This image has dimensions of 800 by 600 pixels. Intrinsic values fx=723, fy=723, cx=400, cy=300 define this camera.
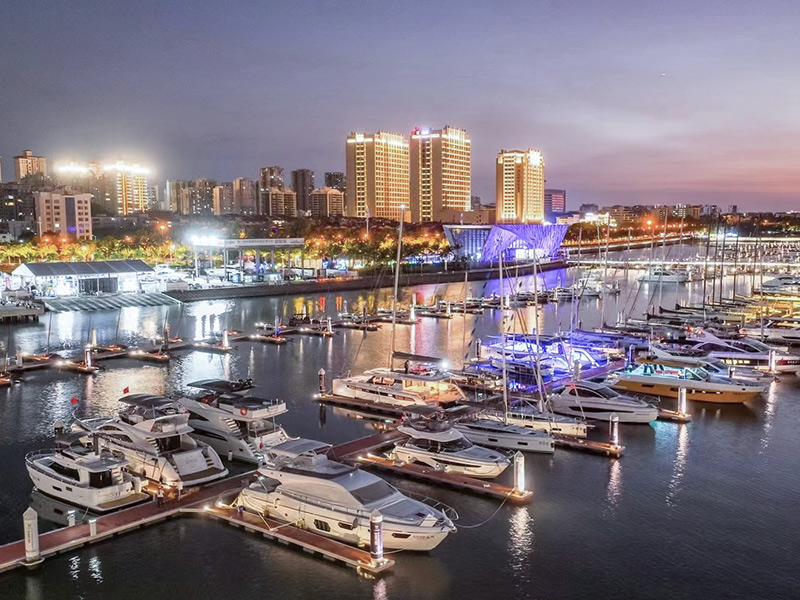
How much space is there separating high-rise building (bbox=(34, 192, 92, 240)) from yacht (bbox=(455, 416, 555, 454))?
94.6 m

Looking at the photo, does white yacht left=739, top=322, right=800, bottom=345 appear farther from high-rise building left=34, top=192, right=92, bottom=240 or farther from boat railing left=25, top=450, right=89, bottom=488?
high-rise building left=34, top=192, right=92, bottom=240

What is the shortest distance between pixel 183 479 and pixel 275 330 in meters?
24.5

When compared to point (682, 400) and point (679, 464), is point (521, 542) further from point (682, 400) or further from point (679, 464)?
point (682, 400)

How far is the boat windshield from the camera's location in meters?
13.5

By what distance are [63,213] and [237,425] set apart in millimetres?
102436

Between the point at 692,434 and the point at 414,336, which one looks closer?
the point at 692,434

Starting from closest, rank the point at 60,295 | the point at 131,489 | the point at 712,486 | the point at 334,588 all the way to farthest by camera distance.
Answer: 1. the point at 334,588
2. the point at 131,489
3. the point at 712,486
4. the point at 60,295

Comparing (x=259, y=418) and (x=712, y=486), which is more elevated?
(x=259, y=418)

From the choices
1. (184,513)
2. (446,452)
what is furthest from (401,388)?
(184,513)

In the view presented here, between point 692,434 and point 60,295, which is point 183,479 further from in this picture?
point 60,295

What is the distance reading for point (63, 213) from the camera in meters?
109

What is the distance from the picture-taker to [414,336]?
41.5 metres

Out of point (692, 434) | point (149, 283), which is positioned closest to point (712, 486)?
point (692, 434)

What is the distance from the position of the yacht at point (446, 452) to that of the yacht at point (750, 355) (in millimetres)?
15784
